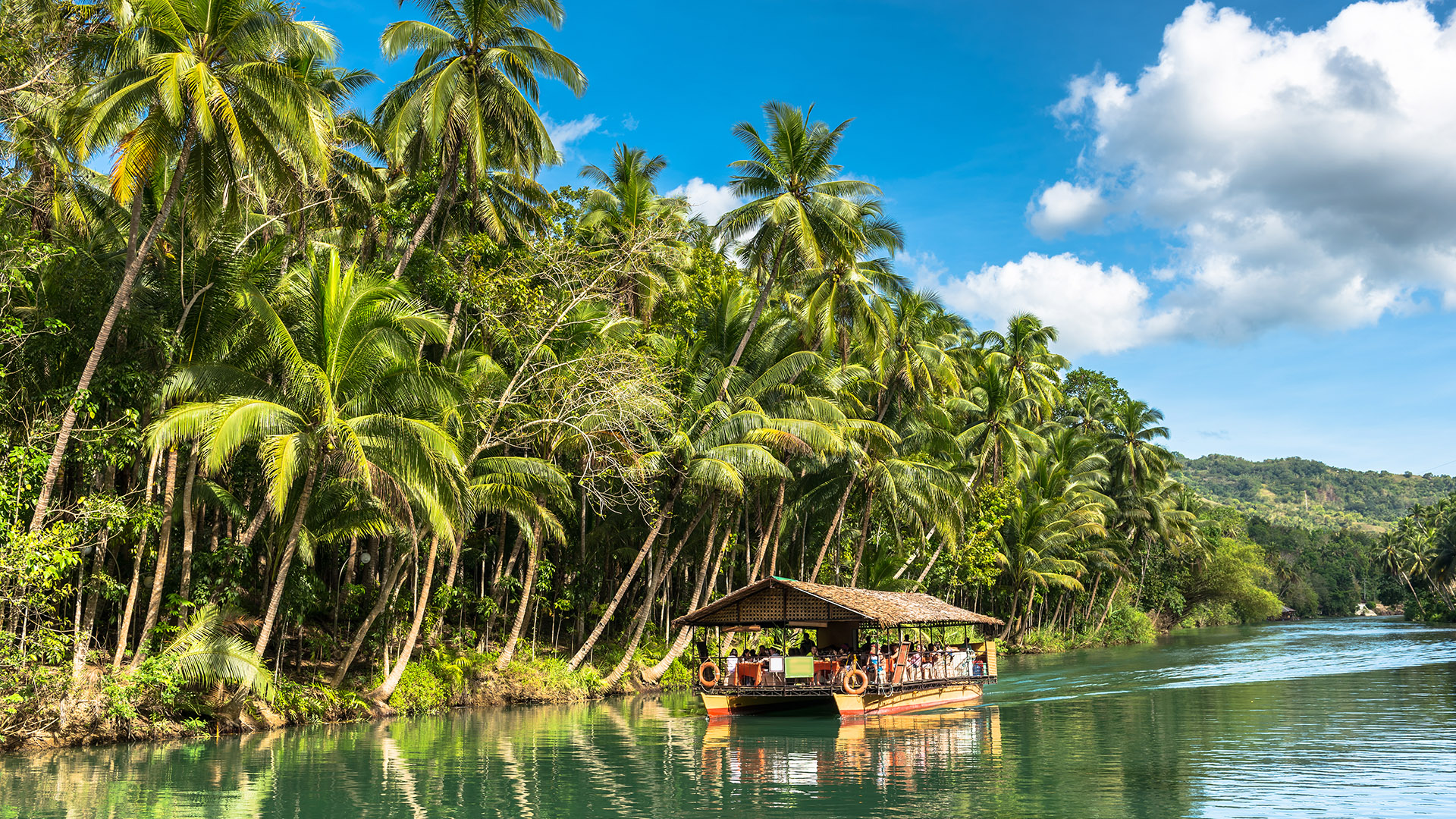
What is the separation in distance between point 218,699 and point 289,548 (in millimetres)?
3130

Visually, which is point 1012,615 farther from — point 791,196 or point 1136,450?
point 791,196

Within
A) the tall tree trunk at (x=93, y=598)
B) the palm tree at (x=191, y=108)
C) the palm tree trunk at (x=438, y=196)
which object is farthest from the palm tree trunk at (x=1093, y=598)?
the palm tree at (x=191, y=108)

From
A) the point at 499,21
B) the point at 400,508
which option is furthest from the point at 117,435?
the point at 499,21

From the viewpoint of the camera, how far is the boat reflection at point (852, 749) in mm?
14758

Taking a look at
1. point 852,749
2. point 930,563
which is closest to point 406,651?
point 852,749

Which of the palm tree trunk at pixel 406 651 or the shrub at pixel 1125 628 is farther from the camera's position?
the shrub at pixel 1125 628

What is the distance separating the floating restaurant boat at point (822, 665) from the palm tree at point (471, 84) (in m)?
10.7

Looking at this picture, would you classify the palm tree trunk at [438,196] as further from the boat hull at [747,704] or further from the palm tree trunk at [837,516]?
the palm tree trunk at [837,516]

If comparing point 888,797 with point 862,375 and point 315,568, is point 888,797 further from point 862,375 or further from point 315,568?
point 862,375

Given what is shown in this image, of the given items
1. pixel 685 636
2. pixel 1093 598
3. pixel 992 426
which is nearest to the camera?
pixel 685 636

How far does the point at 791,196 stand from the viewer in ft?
89.8

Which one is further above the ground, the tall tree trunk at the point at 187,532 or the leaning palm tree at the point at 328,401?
the leaning palm tree at the point at 328,401

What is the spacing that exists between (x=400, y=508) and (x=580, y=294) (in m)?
7.31

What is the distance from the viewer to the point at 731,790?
1370cm
